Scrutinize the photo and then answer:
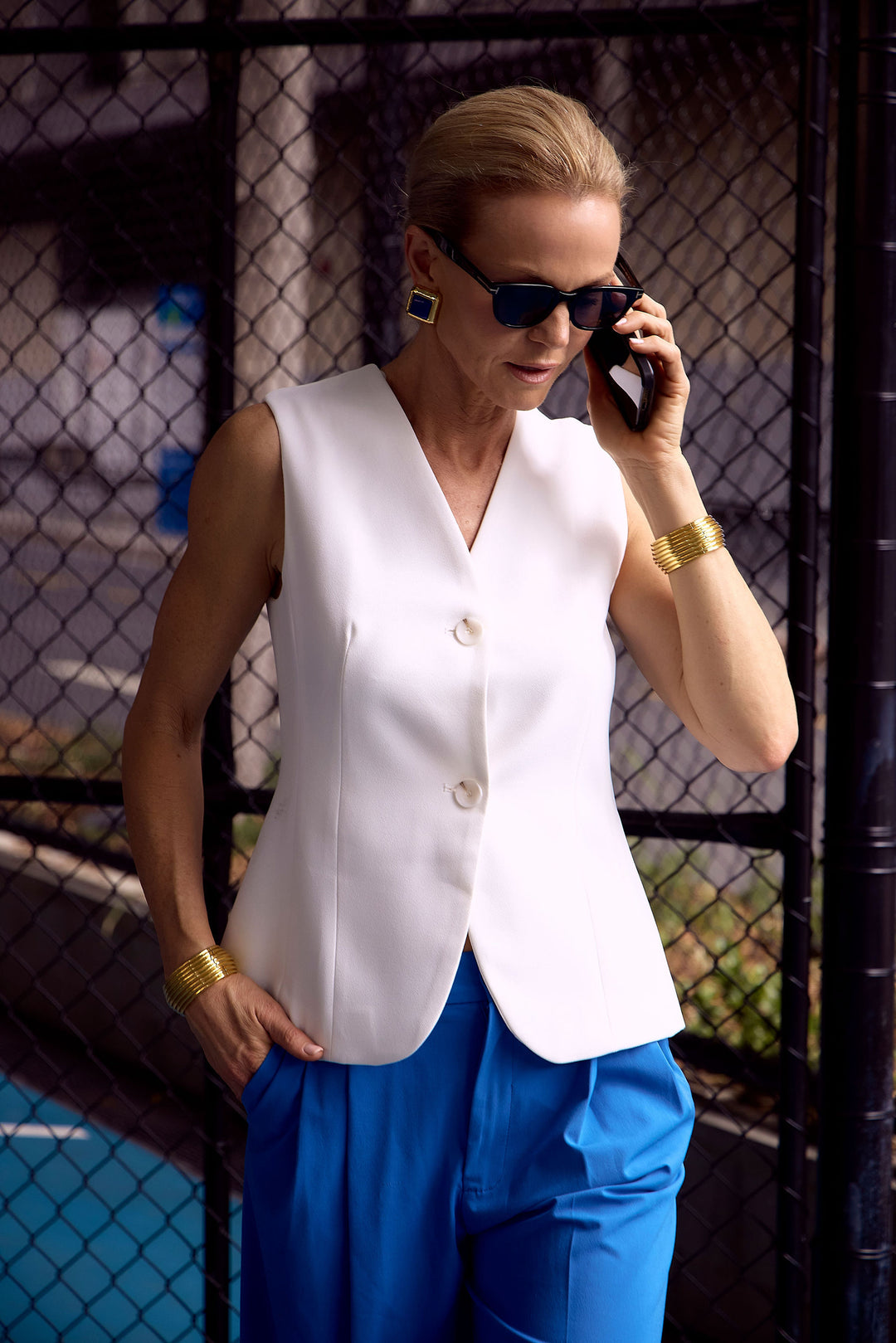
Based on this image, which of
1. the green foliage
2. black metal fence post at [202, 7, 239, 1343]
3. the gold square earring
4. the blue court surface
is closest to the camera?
the gold square earring

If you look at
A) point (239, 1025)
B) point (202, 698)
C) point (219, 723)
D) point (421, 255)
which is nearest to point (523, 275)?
point (421, 255)

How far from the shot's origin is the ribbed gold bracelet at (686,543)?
129cm

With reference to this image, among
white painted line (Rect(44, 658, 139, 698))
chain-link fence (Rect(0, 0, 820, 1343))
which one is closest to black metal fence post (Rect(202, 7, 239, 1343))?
chain-link fence (Rect(0, 0, 820, 1343))

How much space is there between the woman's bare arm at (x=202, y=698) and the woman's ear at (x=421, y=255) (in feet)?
0.73

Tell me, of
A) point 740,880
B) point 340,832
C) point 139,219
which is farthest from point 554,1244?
point 740,880

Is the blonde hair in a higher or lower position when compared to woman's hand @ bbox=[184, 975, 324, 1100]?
higher

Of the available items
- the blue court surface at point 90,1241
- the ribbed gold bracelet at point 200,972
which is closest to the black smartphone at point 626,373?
the ribbed gold bracelet at point 200,972

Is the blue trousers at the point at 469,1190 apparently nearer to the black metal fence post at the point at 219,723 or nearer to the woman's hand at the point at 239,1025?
the woman's hand at the point at 239,1025

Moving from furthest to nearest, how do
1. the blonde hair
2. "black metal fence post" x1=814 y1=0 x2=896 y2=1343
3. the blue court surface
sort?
the blue court surface
"black metal fence post" x1=814 y1=0 x2=896 y2=1343
the blonde hair

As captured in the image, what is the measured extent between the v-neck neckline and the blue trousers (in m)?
0.45

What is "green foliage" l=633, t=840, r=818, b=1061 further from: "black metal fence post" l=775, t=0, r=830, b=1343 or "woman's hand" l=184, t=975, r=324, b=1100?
"woman's hand" l=184, t=975, r=324, b=1100

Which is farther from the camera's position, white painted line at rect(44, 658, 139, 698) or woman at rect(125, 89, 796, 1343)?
white painted line at rect(44, 658, 139, 698)

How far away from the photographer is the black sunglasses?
116 cm

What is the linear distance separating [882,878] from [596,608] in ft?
2.52
